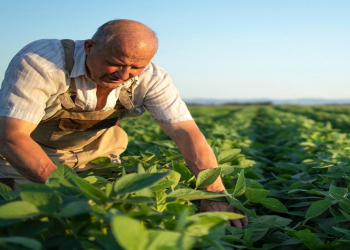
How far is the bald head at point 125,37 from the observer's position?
1898mm

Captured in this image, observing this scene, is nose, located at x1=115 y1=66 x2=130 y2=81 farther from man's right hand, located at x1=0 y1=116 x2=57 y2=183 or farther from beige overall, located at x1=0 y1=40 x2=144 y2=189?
man's right hand, located at x1=0 y1=116 x2=57 y2=183

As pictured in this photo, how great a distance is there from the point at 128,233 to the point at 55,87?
4.53 feet

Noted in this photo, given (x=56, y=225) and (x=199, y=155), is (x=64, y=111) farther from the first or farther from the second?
(x=56, y=225)

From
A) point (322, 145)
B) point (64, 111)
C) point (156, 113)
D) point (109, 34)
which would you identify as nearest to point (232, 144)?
point (322, 145)

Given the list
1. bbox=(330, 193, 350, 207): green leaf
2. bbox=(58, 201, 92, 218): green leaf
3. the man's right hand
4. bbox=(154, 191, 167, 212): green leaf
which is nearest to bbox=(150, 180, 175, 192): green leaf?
bbox=(154, 191, 167, 212): green leaf

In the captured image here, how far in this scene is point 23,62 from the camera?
2.00 meters

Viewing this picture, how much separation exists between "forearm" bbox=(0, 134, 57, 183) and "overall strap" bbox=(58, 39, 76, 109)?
466mm

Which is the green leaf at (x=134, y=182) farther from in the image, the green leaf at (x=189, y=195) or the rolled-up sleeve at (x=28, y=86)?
the rolled-up sleeve at (x=28, y=86)

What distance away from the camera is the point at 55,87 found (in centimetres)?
211

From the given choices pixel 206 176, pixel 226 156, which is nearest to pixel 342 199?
pixel 206 176

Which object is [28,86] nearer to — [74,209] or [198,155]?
[198,155]

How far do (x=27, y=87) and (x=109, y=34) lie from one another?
0.48m

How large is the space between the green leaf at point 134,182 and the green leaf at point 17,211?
0.23m

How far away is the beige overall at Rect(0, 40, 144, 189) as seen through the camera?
243 centimetres
